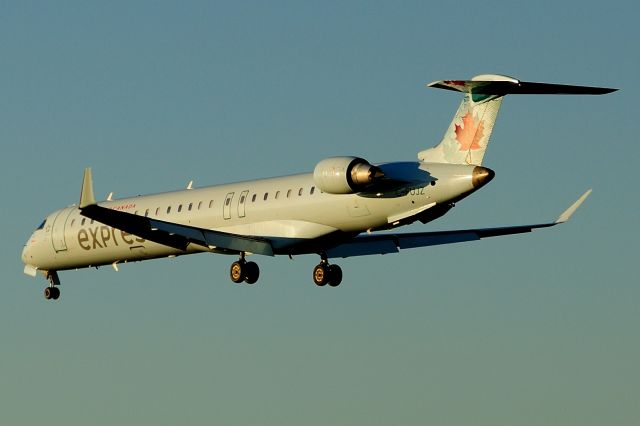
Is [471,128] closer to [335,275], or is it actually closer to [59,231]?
[335,275]

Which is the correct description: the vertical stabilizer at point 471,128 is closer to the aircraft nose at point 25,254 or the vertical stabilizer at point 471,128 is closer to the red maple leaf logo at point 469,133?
the red maple leaf logo at point 469,133

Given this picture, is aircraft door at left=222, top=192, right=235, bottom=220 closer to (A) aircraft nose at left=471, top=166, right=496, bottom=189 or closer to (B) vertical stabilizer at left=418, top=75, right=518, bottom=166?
(B) vertical stabilizer at left=418, top=75, right=518, bottom=166

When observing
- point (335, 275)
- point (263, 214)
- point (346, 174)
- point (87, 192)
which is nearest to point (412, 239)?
point (335, 275)

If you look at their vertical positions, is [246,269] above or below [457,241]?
below

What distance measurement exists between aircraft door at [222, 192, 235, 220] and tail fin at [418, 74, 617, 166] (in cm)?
634

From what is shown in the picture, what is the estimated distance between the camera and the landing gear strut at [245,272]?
148 ft

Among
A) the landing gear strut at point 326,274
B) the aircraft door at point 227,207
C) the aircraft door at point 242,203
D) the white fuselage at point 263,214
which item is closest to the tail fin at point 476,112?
the white fuselage at point 263,214

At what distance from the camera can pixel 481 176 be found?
4081 cm

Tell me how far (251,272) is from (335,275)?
245 cm

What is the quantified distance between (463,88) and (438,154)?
1.98m

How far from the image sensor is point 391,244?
4828 cm

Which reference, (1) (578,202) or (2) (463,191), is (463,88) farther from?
(1) (578,202)

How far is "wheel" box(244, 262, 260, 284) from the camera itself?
148 ft

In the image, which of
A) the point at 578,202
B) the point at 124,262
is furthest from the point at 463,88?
the point at 124,262
